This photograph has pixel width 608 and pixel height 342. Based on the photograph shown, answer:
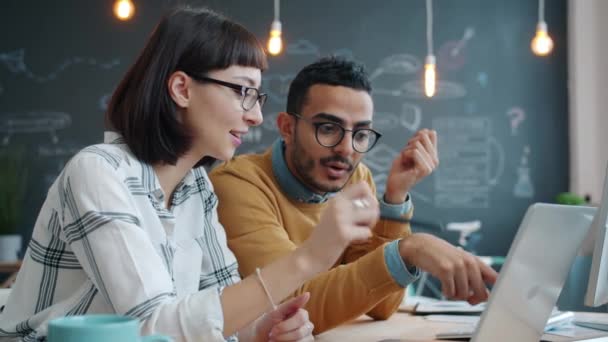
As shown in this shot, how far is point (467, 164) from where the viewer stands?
5125 millimetres

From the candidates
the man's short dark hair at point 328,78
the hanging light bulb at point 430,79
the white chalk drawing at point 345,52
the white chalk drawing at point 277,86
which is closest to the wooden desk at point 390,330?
the man's short dark hair at point 328,78

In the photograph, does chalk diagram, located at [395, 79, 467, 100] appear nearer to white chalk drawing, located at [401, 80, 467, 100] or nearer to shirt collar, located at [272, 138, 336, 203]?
white chalk drawing, located at [401, 80, 467, 100]

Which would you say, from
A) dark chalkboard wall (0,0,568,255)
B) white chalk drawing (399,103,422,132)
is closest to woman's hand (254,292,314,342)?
dark chalkboard wall (0,0,568,255)

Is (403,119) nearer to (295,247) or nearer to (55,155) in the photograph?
(55,155)

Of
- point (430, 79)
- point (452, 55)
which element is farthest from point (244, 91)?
point (452, 55)

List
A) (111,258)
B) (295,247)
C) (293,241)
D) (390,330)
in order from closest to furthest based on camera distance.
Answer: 1. (111,258)
2. (390,330)
3. (295,247)
4. (293,241)

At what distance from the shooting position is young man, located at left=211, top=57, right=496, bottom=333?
5.57 feet

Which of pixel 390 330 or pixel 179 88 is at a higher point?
pixel 179 88

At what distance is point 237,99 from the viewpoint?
1.51 m

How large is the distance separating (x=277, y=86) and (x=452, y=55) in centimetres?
123

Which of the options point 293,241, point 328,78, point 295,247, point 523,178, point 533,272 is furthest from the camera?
point 523,178

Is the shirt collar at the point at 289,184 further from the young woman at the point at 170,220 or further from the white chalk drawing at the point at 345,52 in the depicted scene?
the white chalk drawing at the point at 345,52

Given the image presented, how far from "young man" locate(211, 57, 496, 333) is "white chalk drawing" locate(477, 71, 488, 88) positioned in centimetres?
305

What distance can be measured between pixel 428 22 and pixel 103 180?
4213mm
